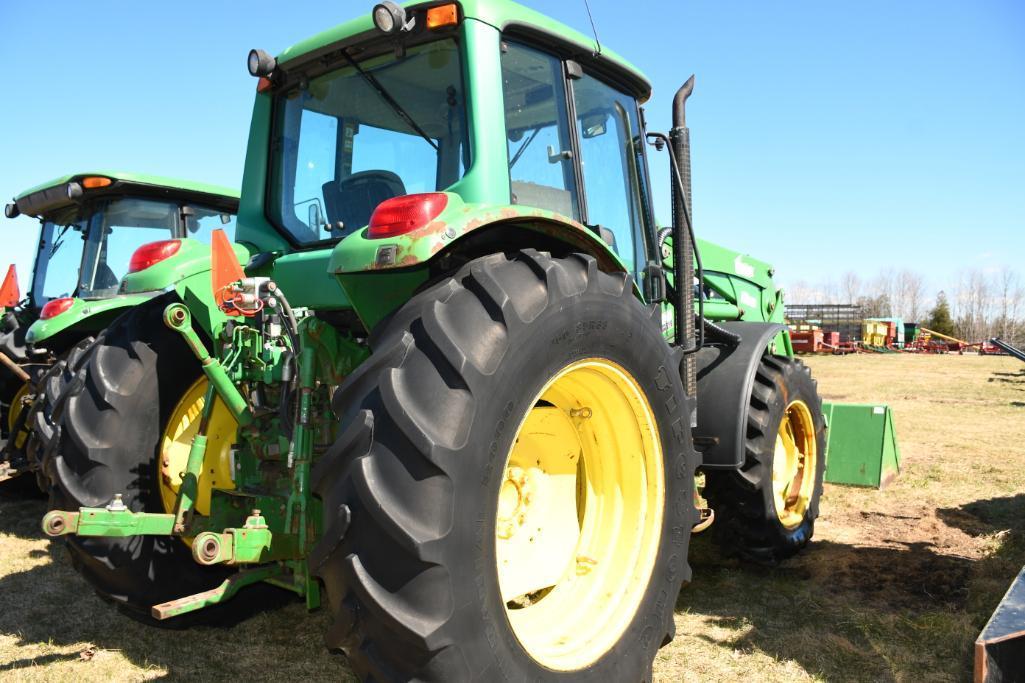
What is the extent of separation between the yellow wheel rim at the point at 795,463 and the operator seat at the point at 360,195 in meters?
2.76

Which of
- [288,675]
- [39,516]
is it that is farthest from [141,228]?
[288,675]

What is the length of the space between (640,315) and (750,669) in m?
1.51

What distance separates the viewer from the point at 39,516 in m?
6.04

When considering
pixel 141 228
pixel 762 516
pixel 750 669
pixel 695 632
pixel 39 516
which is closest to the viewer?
pixel 750 669

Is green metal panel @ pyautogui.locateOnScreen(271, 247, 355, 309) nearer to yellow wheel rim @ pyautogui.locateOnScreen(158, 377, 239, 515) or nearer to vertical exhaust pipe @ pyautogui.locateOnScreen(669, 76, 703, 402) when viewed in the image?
yellow wheel rim @ pyautogui.locateOnScreen(158, 377, 239, 515)

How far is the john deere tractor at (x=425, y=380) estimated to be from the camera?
1.86m

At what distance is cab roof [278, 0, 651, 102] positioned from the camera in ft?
8.88

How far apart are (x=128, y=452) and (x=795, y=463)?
11.9 ft

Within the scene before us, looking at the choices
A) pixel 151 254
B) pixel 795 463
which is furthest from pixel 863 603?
pixel 151 254

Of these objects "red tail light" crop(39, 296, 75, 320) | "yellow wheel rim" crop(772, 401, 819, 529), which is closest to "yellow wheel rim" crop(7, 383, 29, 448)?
"red tail light" crop(39, 296, 75, 320)

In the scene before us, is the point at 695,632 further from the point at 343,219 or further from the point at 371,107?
the point at 371,107

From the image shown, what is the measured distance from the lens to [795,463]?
15.1 feet

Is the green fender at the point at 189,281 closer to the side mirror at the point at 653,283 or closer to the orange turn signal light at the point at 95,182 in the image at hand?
the side mirror at the point at 653,283

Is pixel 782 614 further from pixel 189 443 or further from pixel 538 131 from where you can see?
pixel 189 443
